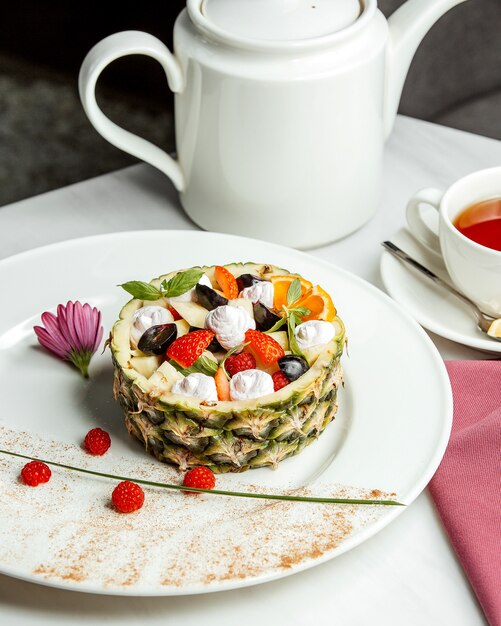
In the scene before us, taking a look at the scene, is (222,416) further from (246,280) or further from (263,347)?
(246,280)

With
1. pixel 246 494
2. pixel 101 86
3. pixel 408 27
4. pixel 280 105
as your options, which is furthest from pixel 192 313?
pixel 101 86

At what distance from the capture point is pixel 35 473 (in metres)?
1.02

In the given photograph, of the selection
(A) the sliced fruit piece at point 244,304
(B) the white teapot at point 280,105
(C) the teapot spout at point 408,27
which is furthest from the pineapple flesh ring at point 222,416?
(C) the teapot spout at point 408,27

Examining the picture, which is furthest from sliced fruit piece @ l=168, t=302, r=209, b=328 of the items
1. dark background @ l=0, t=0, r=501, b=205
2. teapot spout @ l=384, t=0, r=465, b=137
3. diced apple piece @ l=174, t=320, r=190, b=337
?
dark background @ l=0, t=0, r=501, b=205

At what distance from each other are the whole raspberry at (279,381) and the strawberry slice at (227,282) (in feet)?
0.48

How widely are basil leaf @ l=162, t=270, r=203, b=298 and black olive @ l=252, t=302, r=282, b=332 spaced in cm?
8

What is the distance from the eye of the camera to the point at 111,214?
1552 mm

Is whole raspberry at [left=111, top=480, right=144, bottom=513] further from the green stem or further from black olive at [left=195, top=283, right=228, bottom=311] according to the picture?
black olive at [left=195, top=283, right=228, bottom=311]

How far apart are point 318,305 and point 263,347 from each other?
0.12 metres

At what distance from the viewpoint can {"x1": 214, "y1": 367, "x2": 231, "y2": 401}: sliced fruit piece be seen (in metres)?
1.01

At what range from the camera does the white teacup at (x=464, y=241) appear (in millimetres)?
1215

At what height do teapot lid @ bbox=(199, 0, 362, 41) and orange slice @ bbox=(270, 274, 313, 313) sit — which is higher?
teapot lid @ bbox=(199, 0, 362, 41)

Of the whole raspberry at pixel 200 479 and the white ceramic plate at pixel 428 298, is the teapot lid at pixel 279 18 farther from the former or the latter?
the whole raspberry at pixel 200 479

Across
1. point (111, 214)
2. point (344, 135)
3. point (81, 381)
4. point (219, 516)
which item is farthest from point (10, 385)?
point (344, 135)
